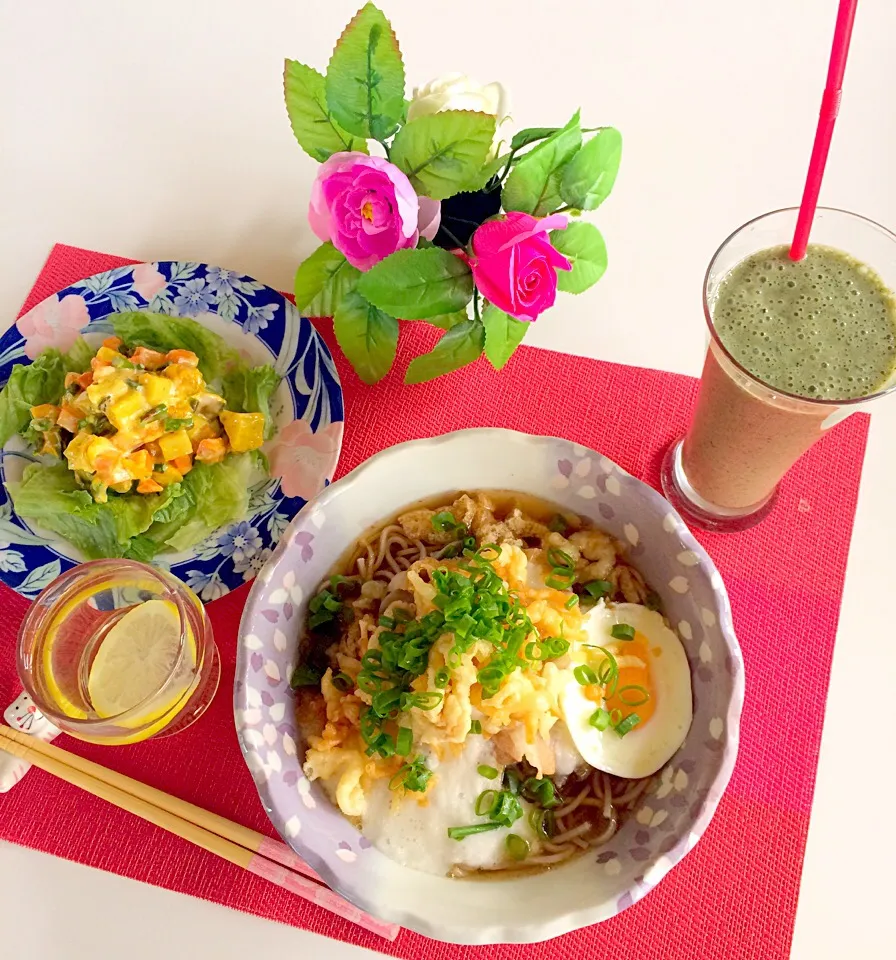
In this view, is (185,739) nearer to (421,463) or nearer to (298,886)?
(298,886)

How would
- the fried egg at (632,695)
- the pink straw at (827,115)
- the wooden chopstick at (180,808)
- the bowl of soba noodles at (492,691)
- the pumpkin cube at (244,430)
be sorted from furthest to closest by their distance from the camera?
1. the pumpkin cube at (244,430)
2. the wooden chopstick at (180,808)
3. the fried egg at (632,695)
4. the bowl of soba noodles at (492,691)
5. the pink straw at (827,115)

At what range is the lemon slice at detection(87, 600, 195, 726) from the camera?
55.3 inches

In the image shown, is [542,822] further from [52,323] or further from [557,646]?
[52,323]

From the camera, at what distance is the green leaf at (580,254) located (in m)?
1.39

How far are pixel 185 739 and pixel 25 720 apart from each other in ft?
0.89

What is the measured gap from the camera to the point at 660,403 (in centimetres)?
163

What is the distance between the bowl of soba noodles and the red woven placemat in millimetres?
229

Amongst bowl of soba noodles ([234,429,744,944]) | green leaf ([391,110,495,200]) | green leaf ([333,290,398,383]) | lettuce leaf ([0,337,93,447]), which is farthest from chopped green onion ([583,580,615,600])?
lettuce leaf ([0,337,93,447])

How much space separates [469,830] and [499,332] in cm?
77

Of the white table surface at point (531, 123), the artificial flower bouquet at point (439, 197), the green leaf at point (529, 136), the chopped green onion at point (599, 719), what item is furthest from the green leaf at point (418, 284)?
the chopped green onion at point (599, 719)

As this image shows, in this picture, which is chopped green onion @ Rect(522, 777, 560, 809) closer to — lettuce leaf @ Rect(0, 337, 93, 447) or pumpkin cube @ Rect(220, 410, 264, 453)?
pumpkin cube @ Rect(220, 410, 264, 453)

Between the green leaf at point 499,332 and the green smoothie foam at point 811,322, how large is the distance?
0.32 meters

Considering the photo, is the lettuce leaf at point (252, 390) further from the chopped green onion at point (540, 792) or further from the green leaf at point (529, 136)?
the chopped green onion at point (540, 792)

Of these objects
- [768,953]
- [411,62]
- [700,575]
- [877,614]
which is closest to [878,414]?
[877,614]
